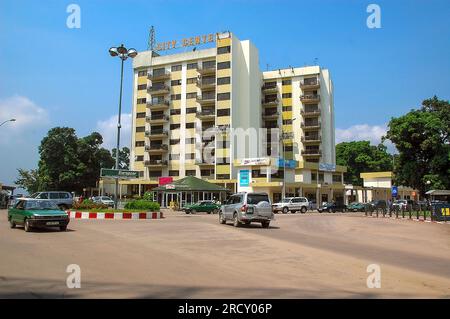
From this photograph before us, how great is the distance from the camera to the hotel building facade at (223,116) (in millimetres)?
69938

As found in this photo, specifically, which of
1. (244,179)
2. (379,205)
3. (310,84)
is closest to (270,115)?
(310,84)

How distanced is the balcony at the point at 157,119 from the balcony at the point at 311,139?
81.6 ft

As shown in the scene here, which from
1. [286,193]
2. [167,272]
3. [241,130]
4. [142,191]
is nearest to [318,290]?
[167,272]

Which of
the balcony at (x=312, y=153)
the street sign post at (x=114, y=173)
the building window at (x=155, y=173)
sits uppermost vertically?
the balcony at (x=312, y=153)

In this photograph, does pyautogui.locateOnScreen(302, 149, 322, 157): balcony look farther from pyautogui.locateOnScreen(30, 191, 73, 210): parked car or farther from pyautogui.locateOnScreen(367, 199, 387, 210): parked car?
pyautogui.locateOnScreen(30, 191, 73, 210): parked car

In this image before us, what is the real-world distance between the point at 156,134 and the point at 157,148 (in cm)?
254

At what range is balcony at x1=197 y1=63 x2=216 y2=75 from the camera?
7225cm

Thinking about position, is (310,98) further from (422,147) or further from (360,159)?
(422,147)

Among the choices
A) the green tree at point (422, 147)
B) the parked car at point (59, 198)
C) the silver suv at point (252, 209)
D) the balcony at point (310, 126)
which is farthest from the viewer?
the balcony at point (310, 126)

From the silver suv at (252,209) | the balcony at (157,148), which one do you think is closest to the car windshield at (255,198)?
the silver suv at (252,209)

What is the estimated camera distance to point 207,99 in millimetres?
72500

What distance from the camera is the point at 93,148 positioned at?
74062mm

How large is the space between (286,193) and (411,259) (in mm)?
47508

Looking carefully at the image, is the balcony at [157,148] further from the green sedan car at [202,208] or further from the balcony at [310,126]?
the green sedan car at [202,208]
